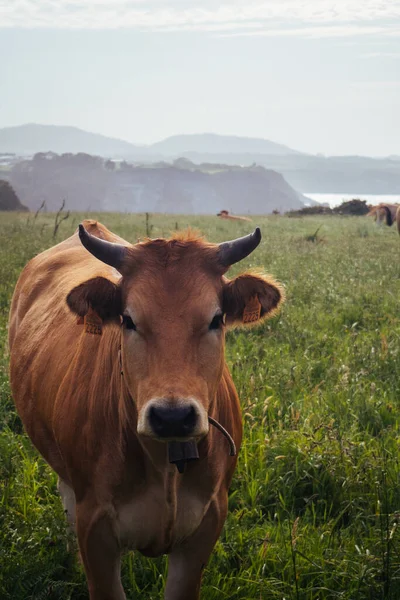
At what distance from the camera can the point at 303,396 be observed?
578 centimetres

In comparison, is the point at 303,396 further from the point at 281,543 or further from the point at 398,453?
the point at 281,543

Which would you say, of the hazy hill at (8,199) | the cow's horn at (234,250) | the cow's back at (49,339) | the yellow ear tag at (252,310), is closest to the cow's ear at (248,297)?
the yellow ear tag at (252,310)

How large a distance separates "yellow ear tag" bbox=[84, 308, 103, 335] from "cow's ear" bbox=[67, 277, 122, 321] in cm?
2

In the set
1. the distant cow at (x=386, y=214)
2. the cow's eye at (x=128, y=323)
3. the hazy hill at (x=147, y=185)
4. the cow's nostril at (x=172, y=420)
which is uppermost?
the cow's eye at (x=128, y=323)

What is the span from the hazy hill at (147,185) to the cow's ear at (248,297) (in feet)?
552

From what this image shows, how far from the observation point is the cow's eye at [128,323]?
3004mm

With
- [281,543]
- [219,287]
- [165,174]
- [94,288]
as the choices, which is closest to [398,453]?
[281,543]

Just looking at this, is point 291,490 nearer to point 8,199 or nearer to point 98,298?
point 98,298

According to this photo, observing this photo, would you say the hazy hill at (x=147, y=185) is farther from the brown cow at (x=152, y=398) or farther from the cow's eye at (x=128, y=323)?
the cow's eye at (x=128, y=323)

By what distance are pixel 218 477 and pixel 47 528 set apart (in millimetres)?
1328

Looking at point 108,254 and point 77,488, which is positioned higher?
point 108,254

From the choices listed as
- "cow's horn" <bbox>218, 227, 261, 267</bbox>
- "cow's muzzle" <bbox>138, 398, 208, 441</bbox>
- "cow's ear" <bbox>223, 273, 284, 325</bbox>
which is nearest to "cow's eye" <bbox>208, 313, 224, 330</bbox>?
"cow's ear" <bbox>223, 273, 284, 325</bbox>

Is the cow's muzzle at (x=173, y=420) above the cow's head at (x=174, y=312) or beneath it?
beneath

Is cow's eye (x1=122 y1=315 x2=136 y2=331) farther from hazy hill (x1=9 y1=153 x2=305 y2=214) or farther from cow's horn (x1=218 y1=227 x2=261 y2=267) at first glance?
hazy hill (x1=9 y1=153 x2=305 y2=214)
